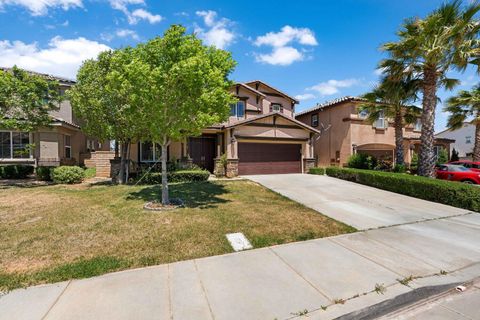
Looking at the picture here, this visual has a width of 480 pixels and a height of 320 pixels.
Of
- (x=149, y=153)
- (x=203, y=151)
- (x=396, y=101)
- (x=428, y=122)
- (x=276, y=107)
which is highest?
(x=276, y=107)

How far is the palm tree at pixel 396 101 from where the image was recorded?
13719mm

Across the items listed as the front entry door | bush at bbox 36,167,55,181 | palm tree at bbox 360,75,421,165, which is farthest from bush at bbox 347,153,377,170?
bush at bbox 36,167,55,181

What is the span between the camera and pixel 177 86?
7555 mm

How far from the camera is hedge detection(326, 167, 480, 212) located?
29.3 feet

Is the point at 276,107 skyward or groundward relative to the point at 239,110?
skyward

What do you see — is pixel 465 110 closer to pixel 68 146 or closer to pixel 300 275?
pixel 300 275

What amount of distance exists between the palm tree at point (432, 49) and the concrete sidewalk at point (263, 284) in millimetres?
8295

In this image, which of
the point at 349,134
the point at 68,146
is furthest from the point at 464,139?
the point at 68,146

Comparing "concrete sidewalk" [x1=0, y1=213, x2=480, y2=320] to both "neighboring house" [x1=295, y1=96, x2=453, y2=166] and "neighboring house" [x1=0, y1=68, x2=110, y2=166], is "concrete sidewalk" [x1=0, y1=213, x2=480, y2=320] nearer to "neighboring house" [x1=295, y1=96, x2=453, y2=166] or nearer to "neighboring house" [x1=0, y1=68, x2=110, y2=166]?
"neighboring house" [x1=0, y1=68, x2=110, y2=166]

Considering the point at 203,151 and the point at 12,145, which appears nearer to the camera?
the point at 12,145

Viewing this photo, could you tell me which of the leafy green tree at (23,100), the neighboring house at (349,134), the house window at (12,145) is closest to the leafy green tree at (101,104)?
the leafy green tree at (23,100)

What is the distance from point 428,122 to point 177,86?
12.1 metres

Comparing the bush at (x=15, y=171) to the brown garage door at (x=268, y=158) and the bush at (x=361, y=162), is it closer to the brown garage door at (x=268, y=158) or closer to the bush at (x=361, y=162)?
the brown garage door at (x=268, y=158)

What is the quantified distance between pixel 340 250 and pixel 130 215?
5.87m
